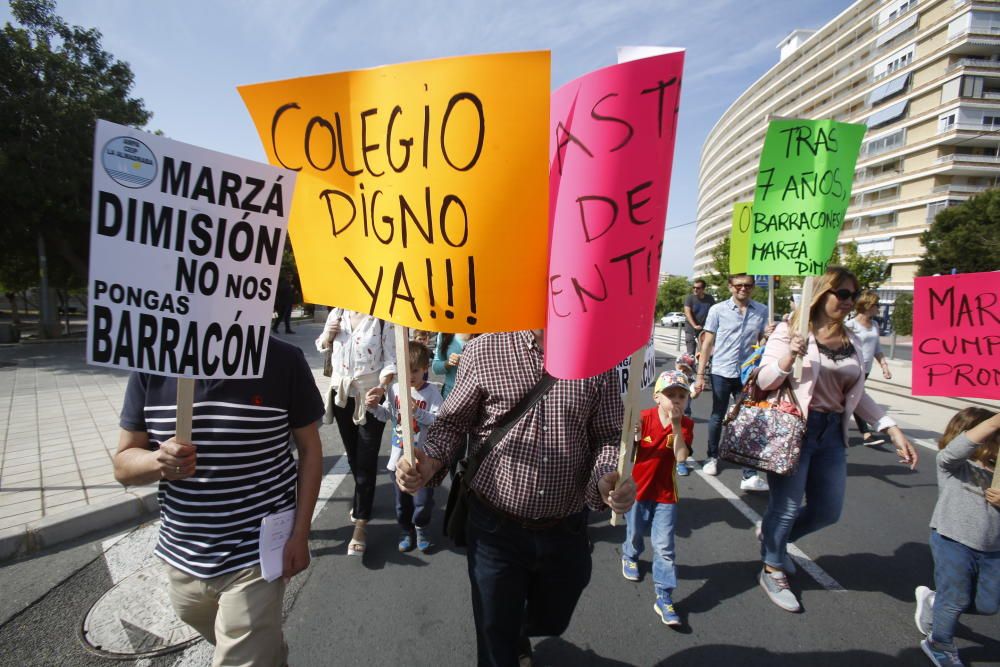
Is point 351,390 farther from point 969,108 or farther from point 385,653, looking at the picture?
point 969,108

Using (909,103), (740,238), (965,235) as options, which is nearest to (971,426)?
(740,238)

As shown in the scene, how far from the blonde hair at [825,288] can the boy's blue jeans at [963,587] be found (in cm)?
126

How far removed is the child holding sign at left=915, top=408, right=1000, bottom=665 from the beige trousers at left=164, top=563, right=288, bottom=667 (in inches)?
129

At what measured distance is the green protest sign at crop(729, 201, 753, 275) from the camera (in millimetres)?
3820

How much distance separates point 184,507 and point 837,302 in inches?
138

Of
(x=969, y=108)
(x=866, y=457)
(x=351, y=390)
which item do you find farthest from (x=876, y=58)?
(x=351, y=390)

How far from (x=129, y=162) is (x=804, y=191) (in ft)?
11.9

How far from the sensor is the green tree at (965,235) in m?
29.2

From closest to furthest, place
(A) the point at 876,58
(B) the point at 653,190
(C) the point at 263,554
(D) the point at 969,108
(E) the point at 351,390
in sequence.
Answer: (B) the point at 653,190 → (C) the point at 263,554 → (E) the point at 351,390 → (D) the point at 969,108 → (A) the point at 876,58

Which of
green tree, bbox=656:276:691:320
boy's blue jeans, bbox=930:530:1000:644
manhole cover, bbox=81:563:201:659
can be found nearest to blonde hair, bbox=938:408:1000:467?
boy's blue jeans, bbox=930:530:1000:644

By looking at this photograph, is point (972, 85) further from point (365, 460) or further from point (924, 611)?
point (365, 460)

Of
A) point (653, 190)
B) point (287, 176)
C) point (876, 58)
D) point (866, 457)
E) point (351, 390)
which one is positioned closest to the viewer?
point (653, 190)

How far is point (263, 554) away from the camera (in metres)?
1.71

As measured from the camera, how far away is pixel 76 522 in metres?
3.50
